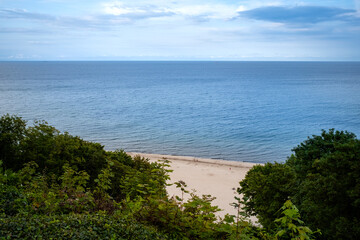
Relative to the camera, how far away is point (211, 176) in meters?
29.8

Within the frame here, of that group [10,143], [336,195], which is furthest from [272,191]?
[10,143]

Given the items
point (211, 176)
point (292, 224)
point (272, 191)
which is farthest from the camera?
point (211, 176)

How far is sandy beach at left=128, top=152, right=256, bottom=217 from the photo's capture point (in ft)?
82.9

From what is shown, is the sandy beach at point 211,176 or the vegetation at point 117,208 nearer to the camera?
the vegetation at point 117,208

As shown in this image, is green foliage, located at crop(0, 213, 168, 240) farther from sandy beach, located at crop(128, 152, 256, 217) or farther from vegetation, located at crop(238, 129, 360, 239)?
sandy beach, located at crop(128, 152, 256, 217)

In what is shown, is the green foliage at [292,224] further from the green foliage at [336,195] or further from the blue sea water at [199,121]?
the blue sea water at [199,121]

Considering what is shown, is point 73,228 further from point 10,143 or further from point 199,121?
point 199,121

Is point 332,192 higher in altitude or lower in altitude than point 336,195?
higher

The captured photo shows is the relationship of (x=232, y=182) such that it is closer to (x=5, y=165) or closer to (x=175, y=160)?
(x=175, y=160)

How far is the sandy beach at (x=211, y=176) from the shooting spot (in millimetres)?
25266

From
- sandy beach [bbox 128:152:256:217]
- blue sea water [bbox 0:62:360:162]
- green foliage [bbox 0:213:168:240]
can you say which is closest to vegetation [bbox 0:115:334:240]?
green foliage [bbox 0:213:168:240]

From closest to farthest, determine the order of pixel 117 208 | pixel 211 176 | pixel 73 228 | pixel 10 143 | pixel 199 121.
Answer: pixel 73 228 → pixel 117 208 → pixel 10 143 → pixel 211 176 → pixel 199 121

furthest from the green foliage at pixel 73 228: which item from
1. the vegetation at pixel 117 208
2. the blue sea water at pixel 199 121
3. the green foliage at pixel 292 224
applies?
the blue sea water at pixel 199 121

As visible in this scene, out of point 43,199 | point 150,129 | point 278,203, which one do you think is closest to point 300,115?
point 150,129
